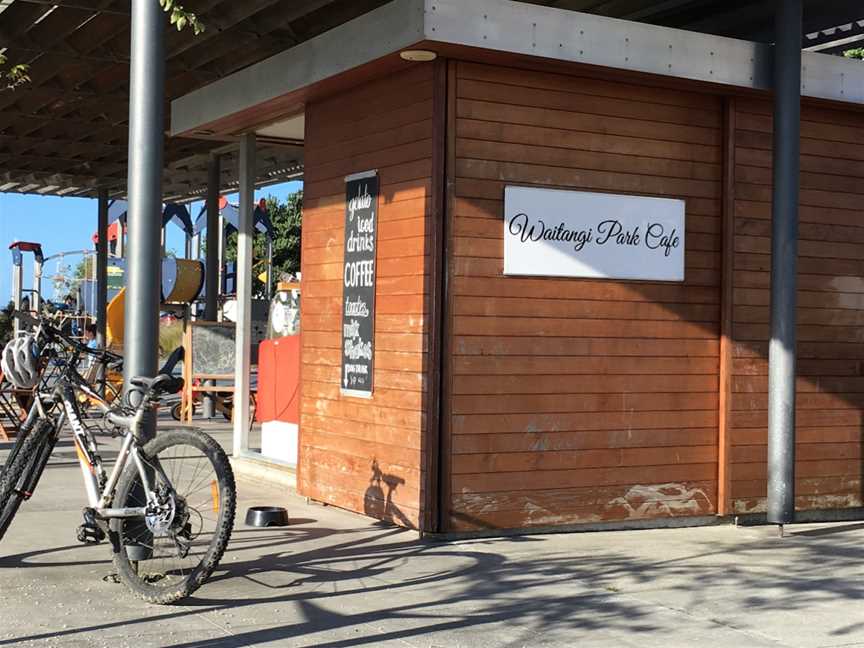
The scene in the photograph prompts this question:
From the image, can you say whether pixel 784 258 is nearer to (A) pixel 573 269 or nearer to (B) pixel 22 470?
(A) pixel 573 269

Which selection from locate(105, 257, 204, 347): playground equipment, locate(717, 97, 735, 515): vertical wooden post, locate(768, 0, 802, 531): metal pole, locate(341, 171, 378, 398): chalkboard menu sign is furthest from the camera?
locate(105, 257, 204, 347): playground equipment

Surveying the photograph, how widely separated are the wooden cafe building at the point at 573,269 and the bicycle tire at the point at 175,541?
83.8 inches

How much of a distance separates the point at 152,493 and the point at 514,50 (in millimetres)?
3425

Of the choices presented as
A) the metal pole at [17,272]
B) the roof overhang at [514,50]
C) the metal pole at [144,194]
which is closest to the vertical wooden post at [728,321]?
the roof overhang at [514,50]

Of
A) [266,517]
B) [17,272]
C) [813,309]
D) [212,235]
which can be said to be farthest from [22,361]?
[17,272]

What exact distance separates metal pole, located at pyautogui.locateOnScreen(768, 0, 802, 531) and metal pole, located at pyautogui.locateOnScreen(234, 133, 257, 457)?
4392 millimetres

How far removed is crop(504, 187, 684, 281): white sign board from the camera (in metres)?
7.57

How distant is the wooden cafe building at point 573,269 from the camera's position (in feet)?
24.2

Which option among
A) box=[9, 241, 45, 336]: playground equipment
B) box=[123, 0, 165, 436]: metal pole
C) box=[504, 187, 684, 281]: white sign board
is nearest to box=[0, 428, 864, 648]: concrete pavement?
box=[123, 0, 165, 436]: metal pole

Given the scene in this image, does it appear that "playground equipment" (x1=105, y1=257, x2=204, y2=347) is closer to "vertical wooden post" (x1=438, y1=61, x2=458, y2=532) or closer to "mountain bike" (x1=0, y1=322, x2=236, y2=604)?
"vertical wooden post" (x1=438, y1=61, x2=458, y2=532)

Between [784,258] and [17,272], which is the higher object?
[17,272]

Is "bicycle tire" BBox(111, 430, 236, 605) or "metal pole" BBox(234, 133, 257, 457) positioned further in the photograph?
"metal pole" BBox(234, 133, 257, 457)

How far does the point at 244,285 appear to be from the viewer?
1027 centimetres

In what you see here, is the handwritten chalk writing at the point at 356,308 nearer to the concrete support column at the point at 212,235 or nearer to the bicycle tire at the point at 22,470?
the bicycle tire at the point at 22,470
